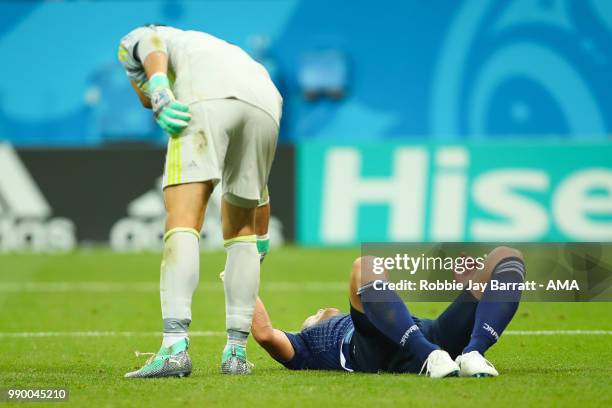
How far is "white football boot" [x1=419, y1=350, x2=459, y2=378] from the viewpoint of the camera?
202 inches

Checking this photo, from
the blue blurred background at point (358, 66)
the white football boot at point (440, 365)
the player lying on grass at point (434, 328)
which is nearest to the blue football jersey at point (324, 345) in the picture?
the player lying on grass at point (434, 328)

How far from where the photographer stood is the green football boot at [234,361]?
559cm

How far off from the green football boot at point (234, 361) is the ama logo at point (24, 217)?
34.4 ft

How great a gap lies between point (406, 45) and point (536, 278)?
1493 cm

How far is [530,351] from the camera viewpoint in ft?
21.4

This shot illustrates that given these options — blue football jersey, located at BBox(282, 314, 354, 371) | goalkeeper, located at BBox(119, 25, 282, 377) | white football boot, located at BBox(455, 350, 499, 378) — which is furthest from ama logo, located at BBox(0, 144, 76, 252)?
white football boot, located at BBox(455, 350, 499, 378)

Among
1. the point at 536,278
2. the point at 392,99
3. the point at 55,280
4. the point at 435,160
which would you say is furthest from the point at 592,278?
the point at 392,99

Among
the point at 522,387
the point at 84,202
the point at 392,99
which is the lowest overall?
the point at 522,387

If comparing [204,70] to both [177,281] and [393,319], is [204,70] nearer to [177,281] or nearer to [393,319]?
[177,281]

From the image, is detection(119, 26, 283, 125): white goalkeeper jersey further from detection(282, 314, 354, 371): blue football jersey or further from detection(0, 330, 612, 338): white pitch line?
detection(0, 330, 612, 338): white pitch line

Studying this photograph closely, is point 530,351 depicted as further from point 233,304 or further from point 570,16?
point 570,16

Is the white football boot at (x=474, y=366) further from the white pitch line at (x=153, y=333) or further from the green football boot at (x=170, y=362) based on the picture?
the white pitch line at (x=153, y=333)

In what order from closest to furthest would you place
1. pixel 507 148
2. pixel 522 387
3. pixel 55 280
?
pixel 522 387 < pixel 55 280 < pixel 507 148

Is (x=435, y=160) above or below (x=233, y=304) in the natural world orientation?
above
